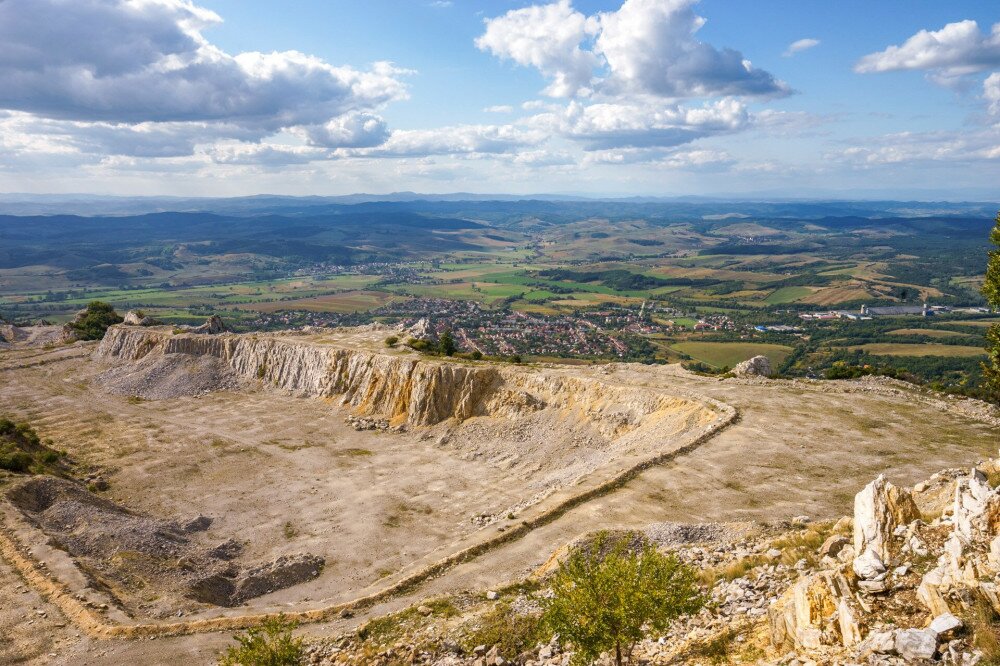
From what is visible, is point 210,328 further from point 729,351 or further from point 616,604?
point 729,351

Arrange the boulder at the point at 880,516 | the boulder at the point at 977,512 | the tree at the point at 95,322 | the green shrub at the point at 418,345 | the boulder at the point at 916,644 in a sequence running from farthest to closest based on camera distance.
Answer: the tree at the point at 95,322
the green shrub at the point at 418,345
the boulder at the point at 880,516
the boulder at the point at 977,512
the boulder at the point at 916,644

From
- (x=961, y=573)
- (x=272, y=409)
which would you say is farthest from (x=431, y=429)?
(x=961, y=573)

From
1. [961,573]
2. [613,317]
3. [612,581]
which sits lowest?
[613,317]

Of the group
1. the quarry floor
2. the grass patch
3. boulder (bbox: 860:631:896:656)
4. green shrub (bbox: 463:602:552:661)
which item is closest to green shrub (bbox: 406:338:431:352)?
A: the quarry floor

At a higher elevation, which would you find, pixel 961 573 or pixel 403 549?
pixel 961 573

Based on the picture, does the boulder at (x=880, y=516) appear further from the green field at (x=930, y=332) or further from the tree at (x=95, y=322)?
the green field at (x=930, y=332)

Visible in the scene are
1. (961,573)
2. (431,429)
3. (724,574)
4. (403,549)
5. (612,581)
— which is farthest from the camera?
(431,429)

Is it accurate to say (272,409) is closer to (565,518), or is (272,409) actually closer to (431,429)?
(431,429)

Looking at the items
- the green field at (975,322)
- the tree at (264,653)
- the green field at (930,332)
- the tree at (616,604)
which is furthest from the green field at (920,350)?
the tree at (264,653)

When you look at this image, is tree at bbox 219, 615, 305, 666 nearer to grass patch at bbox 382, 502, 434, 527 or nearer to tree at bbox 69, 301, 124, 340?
grass patch at bbox 382, 502, 434, 527
